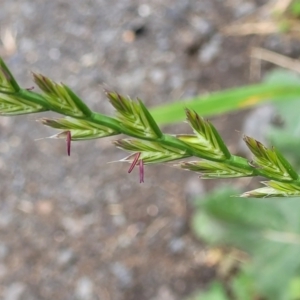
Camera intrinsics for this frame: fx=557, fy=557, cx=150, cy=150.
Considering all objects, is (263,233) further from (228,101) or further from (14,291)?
(14,291)

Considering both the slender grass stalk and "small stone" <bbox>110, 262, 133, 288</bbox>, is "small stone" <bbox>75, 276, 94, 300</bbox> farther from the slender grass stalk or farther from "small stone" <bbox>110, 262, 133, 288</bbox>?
the slender grass stalk

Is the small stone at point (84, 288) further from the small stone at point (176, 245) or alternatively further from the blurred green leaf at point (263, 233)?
the blurred green leaf at point (263, 233)

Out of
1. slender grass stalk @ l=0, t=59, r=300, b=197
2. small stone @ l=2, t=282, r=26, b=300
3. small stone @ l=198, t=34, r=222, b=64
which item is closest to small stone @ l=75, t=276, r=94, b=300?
small stone @ l=2, t=282, r=26, b=300

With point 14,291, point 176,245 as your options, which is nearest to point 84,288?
point 14,291

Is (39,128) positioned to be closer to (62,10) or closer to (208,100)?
(62,10)

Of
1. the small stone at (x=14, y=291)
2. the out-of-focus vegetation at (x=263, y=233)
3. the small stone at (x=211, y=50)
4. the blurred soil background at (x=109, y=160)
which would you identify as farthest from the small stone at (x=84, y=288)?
the small stone at (x=211, y=50)

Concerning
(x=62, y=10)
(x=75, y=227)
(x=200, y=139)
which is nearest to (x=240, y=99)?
(x=200, y=139)
